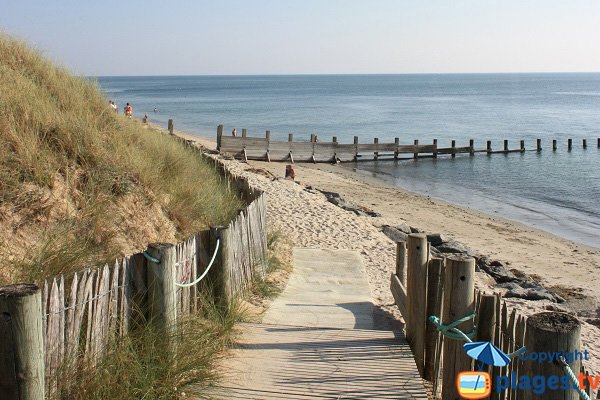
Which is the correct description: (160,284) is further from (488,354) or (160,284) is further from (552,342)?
(552,342)

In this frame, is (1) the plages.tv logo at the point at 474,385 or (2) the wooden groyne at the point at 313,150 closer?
(1) the plages.tv logo at the point at 474,385

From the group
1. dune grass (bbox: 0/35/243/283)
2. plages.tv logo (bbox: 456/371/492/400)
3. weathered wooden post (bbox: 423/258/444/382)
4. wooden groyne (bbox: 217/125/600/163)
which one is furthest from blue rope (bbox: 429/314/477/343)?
wooden groyne (bbox: 217/125/600/163)

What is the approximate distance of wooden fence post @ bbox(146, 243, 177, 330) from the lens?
14.6ft

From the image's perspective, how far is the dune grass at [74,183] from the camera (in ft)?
19.7

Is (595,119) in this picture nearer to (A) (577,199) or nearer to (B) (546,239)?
(A) (577,199)

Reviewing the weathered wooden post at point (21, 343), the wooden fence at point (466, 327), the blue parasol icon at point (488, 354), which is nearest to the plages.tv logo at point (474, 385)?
the wooden fence at point (466, 327)

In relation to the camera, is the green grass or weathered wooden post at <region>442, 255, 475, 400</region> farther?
weathered wooden post at <region>442, 255, 475, 400</region>

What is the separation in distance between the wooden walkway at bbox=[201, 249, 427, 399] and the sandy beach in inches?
39.5

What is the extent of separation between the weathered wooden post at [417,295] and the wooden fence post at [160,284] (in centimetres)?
218

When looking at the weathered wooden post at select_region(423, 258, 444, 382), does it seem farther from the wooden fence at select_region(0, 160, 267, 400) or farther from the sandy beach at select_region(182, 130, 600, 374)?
the wooden fence at select_region(0, 160, 267, 400)

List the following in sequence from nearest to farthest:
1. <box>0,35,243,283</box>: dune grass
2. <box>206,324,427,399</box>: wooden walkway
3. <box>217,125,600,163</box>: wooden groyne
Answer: <box>206,324,427,399</box>: wooden walkway, <box>0,35,243,283</box>: dune grass, <box>217,125,600,163</box>: wooden groyne

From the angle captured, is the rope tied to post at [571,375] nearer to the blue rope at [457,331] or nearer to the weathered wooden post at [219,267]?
the blue rope at [457,331]

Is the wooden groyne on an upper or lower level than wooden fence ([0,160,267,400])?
upper

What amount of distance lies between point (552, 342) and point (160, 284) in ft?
9.10
